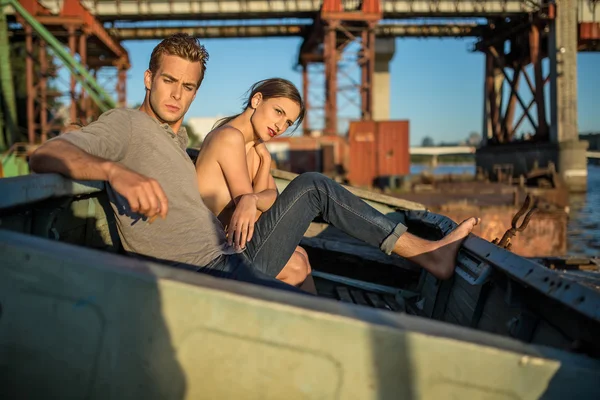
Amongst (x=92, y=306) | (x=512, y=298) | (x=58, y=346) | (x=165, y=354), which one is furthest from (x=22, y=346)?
(x=512, y=298)

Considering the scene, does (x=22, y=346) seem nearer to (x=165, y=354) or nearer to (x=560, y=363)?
(x=165, y=354)

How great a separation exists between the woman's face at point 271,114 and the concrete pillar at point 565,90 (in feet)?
72.6

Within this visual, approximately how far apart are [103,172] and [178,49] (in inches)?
33.2

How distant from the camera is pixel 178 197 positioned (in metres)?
1.93

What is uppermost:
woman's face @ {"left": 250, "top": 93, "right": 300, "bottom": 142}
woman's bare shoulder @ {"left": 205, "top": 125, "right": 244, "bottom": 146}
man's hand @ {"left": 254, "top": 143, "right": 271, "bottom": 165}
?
woman's face @ {"left": 250, "top": 93, "right": 300, "bottom": 142}

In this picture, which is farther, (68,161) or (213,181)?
(213,181)

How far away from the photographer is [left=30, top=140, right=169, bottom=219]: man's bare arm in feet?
4.76

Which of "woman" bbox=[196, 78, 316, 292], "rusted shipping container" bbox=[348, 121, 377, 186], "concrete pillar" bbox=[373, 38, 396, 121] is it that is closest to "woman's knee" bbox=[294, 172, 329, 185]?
"woman" bbox=[196, 78, 316, 292]

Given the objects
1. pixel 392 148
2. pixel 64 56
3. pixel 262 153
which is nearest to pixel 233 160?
pixel 262 153

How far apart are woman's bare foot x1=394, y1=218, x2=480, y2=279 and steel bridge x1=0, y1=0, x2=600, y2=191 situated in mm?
17877

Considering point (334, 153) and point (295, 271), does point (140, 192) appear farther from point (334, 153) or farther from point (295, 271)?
point (334, 153)

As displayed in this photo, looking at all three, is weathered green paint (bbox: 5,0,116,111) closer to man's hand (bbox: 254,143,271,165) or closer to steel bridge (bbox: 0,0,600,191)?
steel bridge (bbox: 0,0,600,191)

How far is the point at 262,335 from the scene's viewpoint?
119 centimetres

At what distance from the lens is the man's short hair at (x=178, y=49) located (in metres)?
→ 2.15
